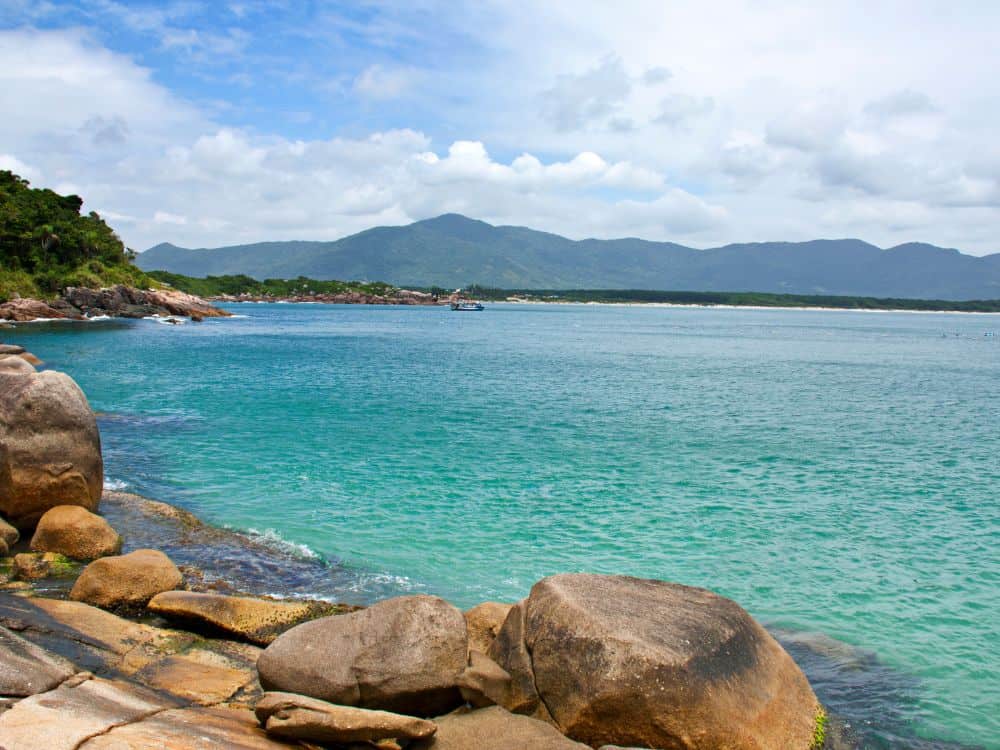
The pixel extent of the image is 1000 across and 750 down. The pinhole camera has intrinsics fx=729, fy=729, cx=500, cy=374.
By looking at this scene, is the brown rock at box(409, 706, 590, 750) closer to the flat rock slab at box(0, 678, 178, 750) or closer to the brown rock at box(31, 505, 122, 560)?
the flat rock slab at box(0, 678, 178, 750)

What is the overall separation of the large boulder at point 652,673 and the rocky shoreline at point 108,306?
108 metres

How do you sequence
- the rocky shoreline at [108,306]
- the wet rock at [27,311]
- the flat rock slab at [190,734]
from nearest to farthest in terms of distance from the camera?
the flat rock slab at [190,734]
the wet rock at [27,311]
the rocky shoreline at [108,306]

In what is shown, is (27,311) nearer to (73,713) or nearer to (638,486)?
(638,486)

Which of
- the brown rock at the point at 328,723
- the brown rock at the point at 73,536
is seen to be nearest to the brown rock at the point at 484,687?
the brown rock at the point at 328,723

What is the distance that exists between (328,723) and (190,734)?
1430 millimetres

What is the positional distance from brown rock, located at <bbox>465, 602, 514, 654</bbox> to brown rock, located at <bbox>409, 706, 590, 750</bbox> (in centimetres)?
189

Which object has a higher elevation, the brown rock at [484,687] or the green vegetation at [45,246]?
the green vegetation at [45,246]

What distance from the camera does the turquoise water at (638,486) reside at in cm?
1548

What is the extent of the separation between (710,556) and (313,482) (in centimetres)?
1316

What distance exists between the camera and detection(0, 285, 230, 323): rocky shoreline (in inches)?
3898

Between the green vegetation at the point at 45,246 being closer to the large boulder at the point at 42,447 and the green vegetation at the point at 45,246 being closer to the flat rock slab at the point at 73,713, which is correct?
the large boulder at the point at 42,447

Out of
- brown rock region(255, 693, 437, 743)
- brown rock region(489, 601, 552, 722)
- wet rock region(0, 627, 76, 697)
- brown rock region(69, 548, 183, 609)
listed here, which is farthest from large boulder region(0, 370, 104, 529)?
brown rock region(489, 601, 552, 722)

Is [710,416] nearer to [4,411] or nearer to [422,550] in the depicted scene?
[422,550]

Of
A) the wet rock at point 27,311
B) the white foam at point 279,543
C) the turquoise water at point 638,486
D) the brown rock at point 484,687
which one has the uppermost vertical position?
the wet rock at point 27,311
